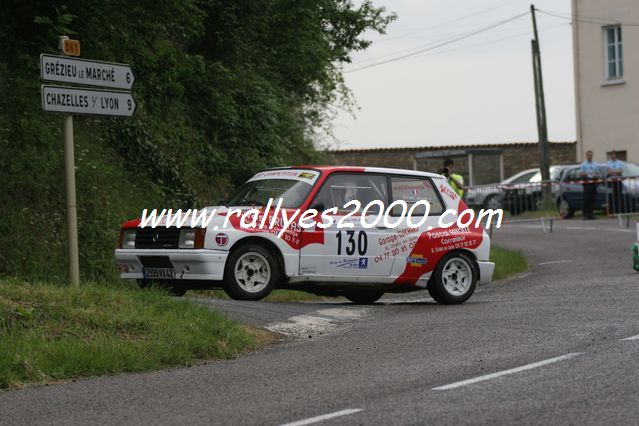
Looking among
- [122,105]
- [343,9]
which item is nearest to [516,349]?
[122,105]

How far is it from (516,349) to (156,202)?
11655mm

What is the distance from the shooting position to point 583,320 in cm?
1324

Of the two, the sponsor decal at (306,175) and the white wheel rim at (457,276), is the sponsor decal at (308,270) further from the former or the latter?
the white wheel rim at (457,276)

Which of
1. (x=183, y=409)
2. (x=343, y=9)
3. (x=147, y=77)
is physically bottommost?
(x=183, y=409)

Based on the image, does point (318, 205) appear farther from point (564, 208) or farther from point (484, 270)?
point (564, 208)

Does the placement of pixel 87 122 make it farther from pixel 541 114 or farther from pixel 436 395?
pixel 541 114

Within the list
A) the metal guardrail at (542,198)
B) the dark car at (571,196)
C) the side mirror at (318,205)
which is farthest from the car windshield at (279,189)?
the dark car at (571,196)

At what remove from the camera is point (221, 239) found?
15359 millimetres

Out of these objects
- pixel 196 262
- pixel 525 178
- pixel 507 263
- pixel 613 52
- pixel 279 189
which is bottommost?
pixel 507 263

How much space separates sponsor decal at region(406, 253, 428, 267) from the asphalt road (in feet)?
3.36

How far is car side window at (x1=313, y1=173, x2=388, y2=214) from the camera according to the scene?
16219mm

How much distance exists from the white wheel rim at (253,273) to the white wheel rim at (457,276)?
2.37 metres

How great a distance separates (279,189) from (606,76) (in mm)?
34235

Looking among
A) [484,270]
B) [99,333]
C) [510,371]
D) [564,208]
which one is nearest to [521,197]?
[564,208]
